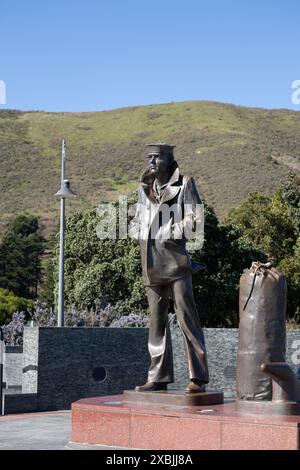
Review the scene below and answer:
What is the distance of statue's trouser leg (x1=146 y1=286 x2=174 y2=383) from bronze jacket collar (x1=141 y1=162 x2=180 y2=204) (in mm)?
1119

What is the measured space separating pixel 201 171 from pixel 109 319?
4804cm

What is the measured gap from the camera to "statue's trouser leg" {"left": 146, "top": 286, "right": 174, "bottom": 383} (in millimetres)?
11789

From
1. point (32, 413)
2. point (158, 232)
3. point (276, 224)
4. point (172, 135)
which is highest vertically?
point (172, 135)

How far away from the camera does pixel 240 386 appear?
10.9 m

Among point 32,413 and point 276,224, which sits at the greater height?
point 276,224

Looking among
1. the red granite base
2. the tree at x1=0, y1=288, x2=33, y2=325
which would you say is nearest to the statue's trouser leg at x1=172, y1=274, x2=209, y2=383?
the red granite base

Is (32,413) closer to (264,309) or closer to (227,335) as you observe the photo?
(227,335)

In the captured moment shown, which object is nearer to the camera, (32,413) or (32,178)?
(32,413)

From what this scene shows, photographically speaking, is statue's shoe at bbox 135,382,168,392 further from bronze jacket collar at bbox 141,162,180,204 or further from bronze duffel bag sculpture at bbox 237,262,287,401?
bronze jacket collar at bbox 141,162,180,204

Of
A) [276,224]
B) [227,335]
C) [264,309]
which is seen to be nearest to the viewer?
[264,309]

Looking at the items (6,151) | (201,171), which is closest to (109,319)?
(201,171)

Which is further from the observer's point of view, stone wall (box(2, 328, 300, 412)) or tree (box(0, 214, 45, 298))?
tree (box(0, 214, 45, 298))

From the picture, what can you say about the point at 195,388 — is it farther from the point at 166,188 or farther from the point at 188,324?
the point at 166,188

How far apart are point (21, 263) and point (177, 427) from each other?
4271cm
